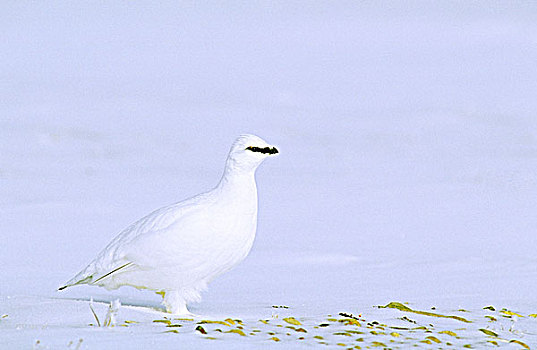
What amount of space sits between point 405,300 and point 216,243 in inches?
83.6

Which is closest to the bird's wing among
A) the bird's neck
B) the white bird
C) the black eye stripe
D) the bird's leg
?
the white bird

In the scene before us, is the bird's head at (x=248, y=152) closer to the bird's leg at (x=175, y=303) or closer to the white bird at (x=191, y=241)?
the white bird at (x=191, y=241)

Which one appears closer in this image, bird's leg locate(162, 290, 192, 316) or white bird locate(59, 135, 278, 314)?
white bird locate(59, 135, 278, 314)

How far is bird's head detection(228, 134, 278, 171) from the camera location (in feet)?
19.7

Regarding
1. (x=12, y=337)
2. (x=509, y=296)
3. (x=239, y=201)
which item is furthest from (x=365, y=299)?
(x=12, y=337)

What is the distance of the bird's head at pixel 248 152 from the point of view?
601 cm

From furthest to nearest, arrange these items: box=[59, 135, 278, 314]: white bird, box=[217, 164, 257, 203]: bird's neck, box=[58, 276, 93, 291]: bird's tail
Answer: box=[58, 276, 93, 291]: bird's tail, box=[217, 164, 257, 203]: bird's neck, box=[59, 135, 278, 314]: white bird

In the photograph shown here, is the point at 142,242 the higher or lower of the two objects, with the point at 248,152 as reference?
lower

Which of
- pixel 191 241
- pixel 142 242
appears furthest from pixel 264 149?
pixel 142 242

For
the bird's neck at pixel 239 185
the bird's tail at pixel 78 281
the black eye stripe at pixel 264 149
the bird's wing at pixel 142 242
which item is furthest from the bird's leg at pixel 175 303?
the black eye stripe at pixel 264 149

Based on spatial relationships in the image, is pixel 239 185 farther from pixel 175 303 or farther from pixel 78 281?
pixel 78 281

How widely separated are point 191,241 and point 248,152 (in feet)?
2.25

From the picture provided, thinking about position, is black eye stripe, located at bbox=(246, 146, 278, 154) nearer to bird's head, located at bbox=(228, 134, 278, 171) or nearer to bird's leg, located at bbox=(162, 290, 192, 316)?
bird's head, located at bbox=(228, 134, 278, 171)

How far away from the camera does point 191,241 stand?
5898 millimetres
